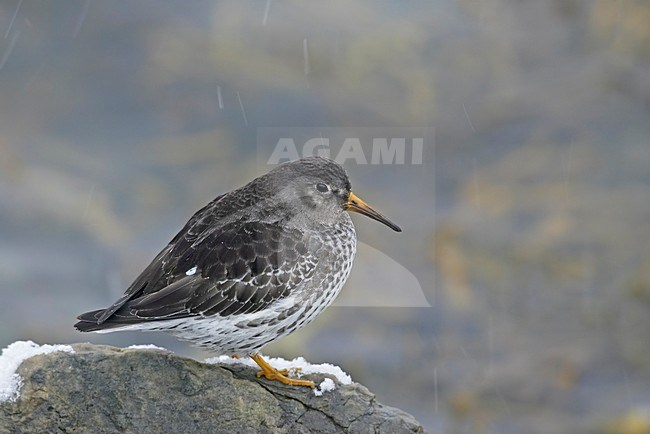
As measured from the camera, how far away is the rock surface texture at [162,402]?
5.56 m

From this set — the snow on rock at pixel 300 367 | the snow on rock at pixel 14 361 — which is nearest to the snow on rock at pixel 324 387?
the snow on rock at pixel 300 367

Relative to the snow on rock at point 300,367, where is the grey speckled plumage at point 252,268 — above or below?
above

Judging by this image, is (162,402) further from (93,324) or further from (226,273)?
(226,273)

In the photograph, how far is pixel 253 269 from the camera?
5656 mm

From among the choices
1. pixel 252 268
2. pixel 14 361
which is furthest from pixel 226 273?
pixel 14 361

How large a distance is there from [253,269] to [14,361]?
5.08 feet

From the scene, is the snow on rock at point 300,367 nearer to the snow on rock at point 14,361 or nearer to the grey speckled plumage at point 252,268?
the grey speckled plumage at point 252,268

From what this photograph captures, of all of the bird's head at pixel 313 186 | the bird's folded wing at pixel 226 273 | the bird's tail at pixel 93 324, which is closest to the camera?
the bird's tail at pixel 93 324

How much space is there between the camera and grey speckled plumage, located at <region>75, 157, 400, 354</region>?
5.52 metres

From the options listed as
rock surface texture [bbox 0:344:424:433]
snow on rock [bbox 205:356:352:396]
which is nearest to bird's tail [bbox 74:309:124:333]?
rock surface texture [bbox 0:344:424:433]

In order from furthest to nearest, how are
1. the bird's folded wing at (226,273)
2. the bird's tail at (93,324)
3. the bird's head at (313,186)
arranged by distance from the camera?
the bird's head at (313,186), the bird's folded wing at (226,273), the bird's tail at (93,324)

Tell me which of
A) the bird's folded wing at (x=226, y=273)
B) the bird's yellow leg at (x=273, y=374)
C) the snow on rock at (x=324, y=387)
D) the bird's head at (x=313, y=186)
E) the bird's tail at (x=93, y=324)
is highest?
the bird's head at (x=313, y=186)

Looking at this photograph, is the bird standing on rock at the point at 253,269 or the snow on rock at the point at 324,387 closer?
the bird standing on rock at the point at 253,269

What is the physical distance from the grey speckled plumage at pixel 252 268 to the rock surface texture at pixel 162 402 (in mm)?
267
